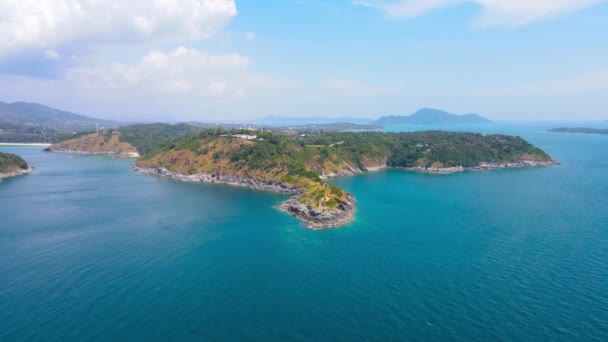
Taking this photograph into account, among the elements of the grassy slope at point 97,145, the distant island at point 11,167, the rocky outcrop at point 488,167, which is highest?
the grassy slope at point 97,145

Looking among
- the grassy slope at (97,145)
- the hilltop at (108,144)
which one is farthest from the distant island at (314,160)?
the grassy slope at (97,145)

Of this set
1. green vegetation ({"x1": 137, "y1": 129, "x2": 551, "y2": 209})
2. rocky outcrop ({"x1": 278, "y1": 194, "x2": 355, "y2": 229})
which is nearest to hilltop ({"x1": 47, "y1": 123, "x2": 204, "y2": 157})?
green vegetation ({"x1": 137, "y1": 129, "x2": 551, "y2": 209})

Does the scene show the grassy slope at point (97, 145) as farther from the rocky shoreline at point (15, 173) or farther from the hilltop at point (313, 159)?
the rocky shoreline at point (15, 173)

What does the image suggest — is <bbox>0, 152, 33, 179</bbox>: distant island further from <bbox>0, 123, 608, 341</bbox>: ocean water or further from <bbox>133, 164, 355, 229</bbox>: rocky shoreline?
<bbox>133, 164, 355, 229</bbox>: rocky shoreline

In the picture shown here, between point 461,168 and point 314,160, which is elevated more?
point 314,160

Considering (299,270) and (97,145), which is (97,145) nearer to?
(97,145)

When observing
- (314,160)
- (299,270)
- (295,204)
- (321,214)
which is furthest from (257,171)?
(299,270)

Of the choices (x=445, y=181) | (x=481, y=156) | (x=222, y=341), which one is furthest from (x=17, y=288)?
(x=481, y=156)
